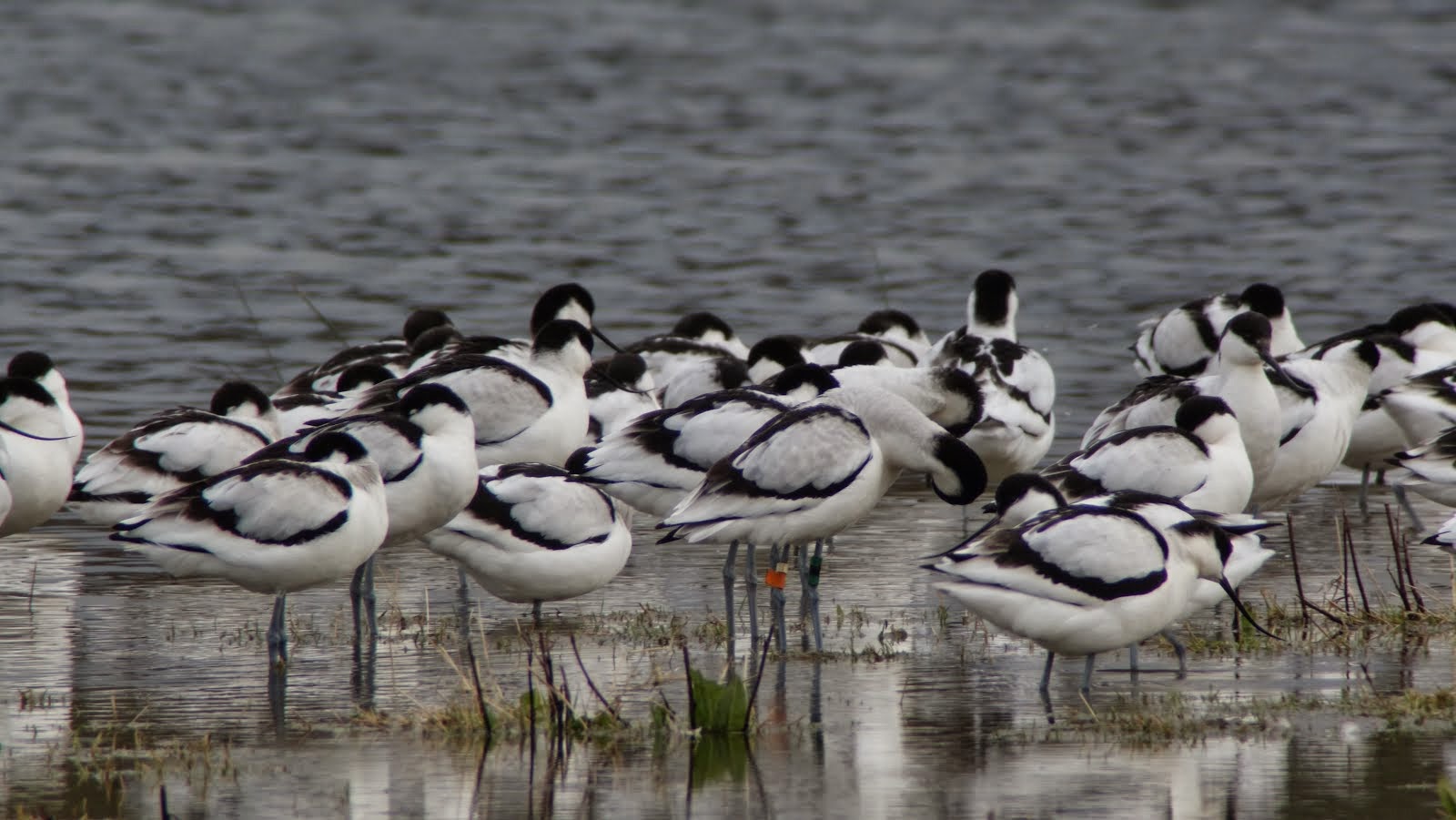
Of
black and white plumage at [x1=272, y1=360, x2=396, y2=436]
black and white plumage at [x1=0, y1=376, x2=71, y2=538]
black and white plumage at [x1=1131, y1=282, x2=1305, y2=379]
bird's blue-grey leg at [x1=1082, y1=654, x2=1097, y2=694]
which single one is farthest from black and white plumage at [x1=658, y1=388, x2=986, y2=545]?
black and white plumage at [x1=1131, y1=282, x2=1305, y2=379]

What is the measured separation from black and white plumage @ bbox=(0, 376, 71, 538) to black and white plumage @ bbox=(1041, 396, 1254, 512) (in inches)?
213

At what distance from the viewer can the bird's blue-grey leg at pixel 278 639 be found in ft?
32.7

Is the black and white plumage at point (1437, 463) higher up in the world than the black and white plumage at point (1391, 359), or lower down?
lower down

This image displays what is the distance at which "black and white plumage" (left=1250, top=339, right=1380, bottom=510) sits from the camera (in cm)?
1338

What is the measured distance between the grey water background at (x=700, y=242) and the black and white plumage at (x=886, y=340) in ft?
5.02

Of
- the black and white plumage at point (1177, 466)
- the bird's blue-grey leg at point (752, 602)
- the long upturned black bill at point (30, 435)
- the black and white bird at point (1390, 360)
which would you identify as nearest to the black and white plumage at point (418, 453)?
the long upturned black bill at point (30, 435)

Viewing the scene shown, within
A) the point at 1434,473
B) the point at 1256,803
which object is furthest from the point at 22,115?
the point at 1256,803

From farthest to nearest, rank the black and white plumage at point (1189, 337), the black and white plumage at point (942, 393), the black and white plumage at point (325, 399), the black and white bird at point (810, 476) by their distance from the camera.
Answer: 1. the black and white plumage at point (1189, 337)
2. the black and white plumage at point (325, 399)
3. the black and white plumage at point (942, 393)
4. the black and white bird at point (810, 476)

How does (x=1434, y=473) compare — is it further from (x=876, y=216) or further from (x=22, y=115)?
(x=22, y=115)

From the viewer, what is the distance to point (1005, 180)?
106 feet

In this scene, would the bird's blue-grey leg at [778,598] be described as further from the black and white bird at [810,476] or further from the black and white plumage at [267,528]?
the black and white plumage at [267,528]

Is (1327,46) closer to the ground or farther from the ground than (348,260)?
farther from the ground

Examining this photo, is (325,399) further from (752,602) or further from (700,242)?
(700,242)

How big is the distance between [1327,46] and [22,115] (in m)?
27.1
